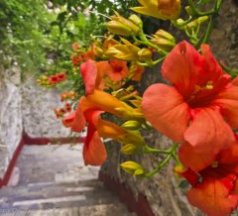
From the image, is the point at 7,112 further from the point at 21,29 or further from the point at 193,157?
the point at 193,157

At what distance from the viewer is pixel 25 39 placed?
329 cm

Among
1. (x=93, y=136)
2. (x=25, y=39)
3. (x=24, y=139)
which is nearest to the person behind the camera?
(x=93, y=136)

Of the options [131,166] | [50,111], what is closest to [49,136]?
[50,111]

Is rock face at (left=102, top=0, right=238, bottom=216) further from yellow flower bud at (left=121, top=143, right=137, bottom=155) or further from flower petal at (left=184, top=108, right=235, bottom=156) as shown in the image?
flower petal at (left=184, top=108, right=235, bottom=156)

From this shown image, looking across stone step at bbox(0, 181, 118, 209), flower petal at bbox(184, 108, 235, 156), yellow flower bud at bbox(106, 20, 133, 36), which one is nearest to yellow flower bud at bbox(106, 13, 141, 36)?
yellow flower bud at bbox(106, 20, 133, 36)

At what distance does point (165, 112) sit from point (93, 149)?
0.13 m

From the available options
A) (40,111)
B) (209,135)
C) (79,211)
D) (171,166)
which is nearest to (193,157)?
(209,135)

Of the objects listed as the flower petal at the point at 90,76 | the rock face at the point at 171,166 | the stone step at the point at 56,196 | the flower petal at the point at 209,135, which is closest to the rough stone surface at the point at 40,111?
the stone step at the point at 56,196

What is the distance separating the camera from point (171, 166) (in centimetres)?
138

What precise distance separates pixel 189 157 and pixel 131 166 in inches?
9.4

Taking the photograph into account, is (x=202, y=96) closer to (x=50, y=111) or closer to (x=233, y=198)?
(x=233, y=198)

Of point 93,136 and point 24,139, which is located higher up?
point 93,136

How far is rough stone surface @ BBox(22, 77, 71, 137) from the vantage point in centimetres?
580

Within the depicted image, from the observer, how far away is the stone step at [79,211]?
2.10 metres
